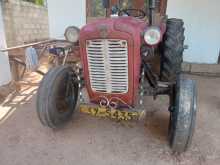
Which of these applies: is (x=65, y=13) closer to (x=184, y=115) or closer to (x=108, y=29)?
(x=108, y=29)

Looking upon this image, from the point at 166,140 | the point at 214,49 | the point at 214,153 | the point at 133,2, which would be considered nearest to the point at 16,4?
the point at 133,2

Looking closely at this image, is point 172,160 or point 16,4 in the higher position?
point 16,4

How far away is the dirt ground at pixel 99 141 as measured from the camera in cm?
229

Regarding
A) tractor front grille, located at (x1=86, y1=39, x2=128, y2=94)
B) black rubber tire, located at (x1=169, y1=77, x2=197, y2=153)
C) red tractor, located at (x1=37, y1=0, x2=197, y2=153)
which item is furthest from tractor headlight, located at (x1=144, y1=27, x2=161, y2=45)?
black rubber tire, located at (x1=169, y1=77, x2=197, y2=153)

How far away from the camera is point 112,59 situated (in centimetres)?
232

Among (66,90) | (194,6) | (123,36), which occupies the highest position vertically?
(194,6)

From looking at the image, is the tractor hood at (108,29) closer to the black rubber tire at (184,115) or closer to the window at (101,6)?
the black rubber tire at (184,115)

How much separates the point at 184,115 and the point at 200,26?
336cm

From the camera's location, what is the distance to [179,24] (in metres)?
3.37

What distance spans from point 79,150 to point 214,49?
4.03 m

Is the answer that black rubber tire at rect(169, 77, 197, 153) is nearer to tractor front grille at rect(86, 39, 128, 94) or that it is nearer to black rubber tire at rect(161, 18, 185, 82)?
tractor front grille at rect(86, 39, 128, 94)

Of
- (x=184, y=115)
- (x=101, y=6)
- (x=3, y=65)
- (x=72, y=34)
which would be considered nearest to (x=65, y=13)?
(x=101, y=6)

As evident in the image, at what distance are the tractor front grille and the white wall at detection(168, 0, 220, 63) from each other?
3065 mm

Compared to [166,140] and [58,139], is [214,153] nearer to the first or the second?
[166,140]
